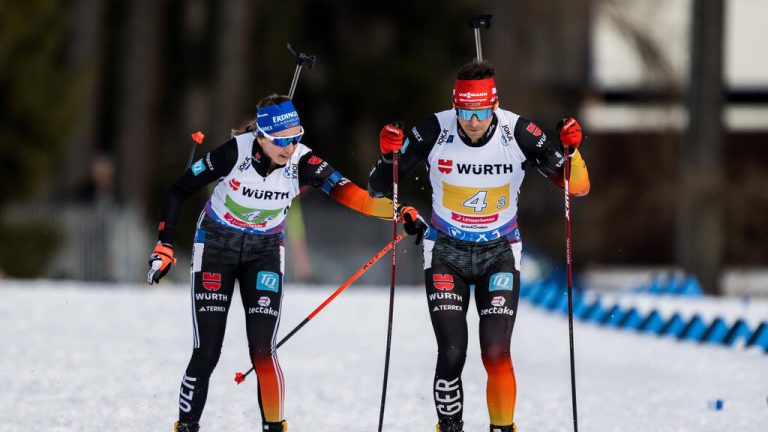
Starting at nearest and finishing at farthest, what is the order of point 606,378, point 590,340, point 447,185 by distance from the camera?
point 447,185
point 606,378
point 590,340

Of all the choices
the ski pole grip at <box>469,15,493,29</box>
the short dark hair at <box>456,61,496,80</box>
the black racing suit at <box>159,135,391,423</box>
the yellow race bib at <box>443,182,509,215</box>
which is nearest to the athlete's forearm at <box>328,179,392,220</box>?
the black racing suit at <box>159,135,391,423</box>

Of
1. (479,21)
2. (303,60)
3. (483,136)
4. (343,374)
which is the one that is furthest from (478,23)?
(343,374)

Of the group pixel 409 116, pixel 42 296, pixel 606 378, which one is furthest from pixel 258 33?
pixel 606 378

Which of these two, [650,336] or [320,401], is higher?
[320,401]

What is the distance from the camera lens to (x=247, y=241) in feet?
24.7

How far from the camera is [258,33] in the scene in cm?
3167

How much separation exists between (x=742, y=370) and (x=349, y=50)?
70.0ft

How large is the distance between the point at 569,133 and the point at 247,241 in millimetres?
1803

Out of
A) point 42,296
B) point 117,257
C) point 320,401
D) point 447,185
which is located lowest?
point 117,257

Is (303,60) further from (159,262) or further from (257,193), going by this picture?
(159,262)

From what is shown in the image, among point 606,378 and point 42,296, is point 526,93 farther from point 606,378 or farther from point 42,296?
point 606,378

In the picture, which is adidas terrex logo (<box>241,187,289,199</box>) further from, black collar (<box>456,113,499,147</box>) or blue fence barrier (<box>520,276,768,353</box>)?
blue fence barrier (<box>520,276,768,353</box>)

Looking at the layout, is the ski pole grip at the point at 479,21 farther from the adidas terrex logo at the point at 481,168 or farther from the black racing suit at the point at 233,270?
the black racing suit at the point at 233,270

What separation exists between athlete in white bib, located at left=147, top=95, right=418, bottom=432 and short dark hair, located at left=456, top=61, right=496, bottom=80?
0.78 meters
